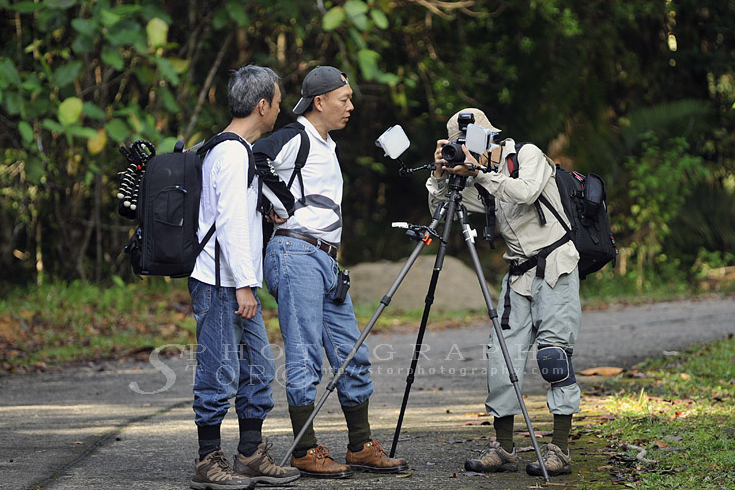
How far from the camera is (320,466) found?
4.81 m

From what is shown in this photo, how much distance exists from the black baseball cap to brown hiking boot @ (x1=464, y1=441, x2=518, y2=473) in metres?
2.04

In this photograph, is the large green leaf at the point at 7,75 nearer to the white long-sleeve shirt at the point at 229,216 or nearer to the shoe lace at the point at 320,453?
the white long-sleeve shirt at the point at 229,216

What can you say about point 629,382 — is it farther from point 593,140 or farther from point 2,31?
point 2,31

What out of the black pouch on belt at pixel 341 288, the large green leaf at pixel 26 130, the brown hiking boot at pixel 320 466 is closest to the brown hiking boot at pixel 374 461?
the brown hiking boot at pixel 320 466

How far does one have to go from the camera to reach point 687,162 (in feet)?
51.5

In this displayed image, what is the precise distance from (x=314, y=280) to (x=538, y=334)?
1.25m

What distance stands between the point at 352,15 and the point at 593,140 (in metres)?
7.50

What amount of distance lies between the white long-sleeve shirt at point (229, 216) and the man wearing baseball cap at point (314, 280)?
0.19m

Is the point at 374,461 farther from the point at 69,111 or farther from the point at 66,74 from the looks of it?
the point at 66,74

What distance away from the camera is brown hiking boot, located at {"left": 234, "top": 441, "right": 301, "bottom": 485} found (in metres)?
4.70

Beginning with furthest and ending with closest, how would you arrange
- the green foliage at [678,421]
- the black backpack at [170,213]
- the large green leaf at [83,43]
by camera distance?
the large green leaf at [83,43], the green foliage at [678,421], the black backpack at [170,213]

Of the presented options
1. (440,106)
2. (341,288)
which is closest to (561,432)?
(341,288)

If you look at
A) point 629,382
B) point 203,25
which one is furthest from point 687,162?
point 629,382

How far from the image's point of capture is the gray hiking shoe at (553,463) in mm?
4770
